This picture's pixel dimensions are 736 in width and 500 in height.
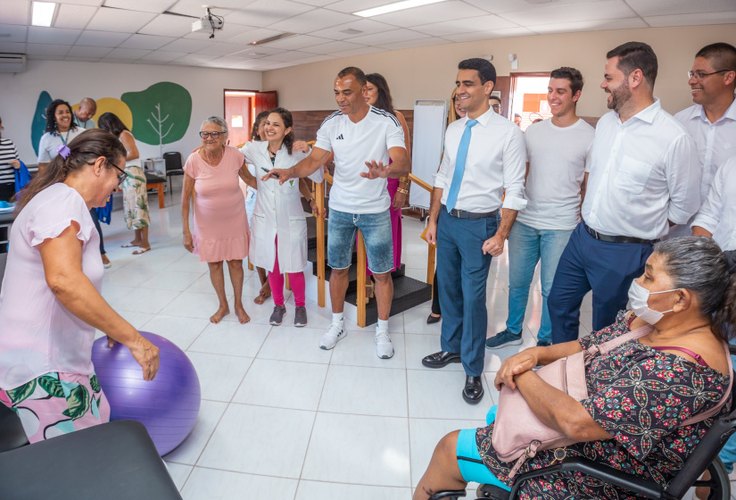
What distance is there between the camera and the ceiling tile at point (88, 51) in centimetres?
771

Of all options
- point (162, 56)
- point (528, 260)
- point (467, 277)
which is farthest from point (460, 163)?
point (162, 56)

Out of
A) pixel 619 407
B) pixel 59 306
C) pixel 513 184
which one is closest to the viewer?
pixel 619 407

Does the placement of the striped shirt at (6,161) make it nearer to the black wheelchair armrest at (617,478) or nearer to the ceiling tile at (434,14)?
the ceiling tile at (434,14)

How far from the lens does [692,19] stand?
4.85m

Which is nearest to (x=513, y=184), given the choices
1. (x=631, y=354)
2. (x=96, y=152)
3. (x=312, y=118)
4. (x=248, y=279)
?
(x=631, y=354)

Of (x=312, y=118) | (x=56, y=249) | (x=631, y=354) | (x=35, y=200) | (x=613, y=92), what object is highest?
(x=312, y=118)

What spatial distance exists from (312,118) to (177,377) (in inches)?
352

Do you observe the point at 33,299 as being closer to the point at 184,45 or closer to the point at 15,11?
the point at 15,11

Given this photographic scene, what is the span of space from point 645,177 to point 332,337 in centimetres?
208

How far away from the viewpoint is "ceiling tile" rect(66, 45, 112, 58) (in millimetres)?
7715

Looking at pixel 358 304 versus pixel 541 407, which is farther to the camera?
pixel 358 304

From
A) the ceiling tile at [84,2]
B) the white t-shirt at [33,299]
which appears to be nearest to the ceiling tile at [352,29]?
the ceiling tile at [84,2]

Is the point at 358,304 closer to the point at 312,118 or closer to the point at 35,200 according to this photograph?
the point at 35,200

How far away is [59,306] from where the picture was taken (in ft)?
4.88
